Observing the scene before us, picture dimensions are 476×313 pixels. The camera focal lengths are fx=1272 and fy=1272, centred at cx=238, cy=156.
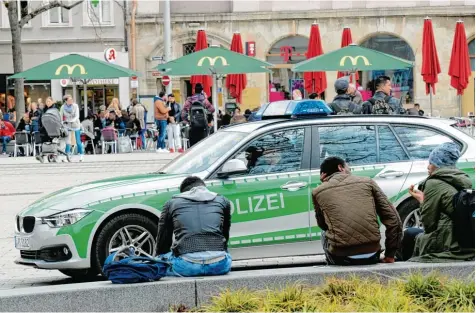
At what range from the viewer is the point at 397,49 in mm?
50906

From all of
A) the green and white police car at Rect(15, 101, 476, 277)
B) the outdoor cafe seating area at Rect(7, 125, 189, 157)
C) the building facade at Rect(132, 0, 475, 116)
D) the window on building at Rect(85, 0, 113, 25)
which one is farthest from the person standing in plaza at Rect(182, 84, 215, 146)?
the window on building at Rect(85, 0, 113, 25)

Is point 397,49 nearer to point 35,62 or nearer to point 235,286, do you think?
point 35,62

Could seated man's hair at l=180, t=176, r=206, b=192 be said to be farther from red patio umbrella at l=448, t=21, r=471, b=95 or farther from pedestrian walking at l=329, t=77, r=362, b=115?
red patio umbrella at l=448, t=21, r=471, b=95

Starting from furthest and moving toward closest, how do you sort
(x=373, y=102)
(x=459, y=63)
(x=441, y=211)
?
1. (x=459, y=63)
2. (x=373, y=102)
3. (x=441, y=211)

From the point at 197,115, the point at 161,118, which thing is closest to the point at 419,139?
the point at 197,115

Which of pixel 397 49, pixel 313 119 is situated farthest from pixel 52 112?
pixel 397 49

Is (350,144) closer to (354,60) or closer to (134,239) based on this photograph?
(134,239)

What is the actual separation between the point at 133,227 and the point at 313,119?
202 centimetres

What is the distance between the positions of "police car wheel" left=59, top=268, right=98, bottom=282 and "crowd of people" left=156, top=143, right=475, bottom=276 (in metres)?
1.65

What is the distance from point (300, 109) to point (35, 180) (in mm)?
13574

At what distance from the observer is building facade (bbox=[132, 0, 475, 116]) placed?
50375mm

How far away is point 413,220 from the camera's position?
11.8 meters

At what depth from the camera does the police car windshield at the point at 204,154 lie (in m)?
11.7

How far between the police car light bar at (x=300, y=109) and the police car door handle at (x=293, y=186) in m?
0.82
